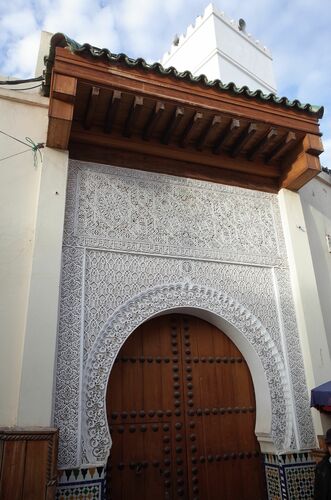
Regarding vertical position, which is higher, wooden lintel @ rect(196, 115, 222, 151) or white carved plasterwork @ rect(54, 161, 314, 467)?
wooden lintel @ rect(196, 115, 222, 151)

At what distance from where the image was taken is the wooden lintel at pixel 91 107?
2932 mm

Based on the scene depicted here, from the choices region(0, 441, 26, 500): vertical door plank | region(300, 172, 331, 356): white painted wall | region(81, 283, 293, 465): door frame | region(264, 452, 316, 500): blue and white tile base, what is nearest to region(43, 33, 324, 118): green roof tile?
region(300, 172, 331, 356): white painted wall

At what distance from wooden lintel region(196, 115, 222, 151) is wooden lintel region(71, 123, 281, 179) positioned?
8cm

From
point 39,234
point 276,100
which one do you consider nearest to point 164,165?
point 276,100

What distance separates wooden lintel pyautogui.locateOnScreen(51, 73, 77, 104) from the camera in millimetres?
2795

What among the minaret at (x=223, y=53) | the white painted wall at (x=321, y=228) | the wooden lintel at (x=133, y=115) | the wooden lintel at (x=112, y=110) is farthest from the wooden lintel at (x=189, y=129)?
the minaret at (x=223, y=53)

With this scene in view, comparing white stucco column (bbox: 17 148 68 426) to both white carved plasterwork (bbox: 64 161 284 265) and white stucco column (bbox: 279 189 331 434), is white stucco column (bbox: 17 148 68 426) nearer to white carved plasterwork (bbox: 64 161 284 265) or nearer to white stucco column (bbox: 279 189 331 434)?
white carved plasterwork (bbox: 64 161 284 265)

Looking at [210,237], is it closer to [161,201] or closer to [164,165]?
[161,201]

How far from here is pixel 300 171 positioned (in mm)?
3594

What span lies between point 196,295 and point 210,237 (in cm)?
55

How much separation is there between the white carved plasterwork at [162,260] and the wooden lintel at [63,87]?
1.76 feet

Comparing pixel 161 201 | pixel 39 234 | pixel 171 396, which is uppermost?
pixel 161 201

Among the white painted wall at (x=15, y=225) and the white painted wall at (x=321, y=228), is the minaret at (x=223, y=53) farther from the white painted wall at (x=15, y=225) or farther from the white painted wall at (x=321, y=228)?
the white painted wall at (x=15, y=225)

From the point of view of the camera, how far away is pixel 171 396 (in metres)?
2.93
